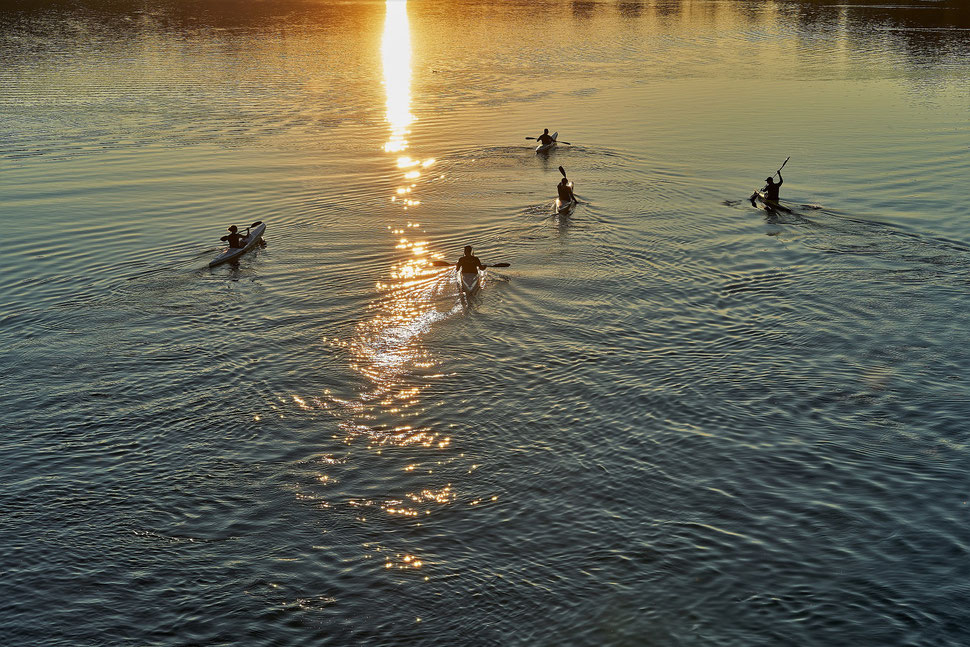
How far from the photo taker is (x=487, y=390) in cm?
2598

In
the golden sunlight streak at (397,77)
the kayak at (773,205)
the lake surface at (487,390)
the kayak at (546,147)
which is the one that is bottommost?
the lake surface at (487,390)

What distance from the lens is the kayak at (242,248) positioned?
35.9 m

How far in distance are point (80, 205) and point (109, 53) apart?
193ft

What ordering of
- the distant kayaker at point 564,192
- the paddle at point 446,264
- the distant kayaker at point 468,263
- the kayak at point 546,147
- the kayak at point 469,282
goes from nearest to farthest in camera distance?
1. the kayak at point 469,282
2. the distant kayaker at point 468,263
3. the paddle at point 446,264
4. the distant kayaker at point 564,192
5. the kayak at point 546,147

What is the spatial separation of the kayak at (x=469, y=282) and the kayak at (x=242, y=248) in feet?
31.9

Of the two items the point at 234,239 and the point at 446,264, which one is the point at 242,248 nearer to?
the point at 234,239

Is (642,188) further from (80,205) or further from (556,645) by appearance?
(556,645)

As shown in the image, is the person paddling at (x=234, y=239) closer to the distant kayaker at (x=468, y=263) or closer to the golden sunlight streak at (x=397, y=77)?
the distant kayaker at (x=468, y=263)

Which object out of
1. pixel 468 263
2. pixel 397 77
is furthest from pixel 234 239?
pixel 397 77

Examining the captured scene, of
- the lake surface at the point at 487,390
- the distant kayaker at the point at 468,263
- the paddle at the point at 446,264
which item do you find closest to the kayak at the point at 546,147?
the lake surface at the point at 487,390

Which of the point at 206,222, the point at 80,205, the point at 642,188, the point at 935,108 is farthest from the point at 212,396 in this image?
the point at 935,108

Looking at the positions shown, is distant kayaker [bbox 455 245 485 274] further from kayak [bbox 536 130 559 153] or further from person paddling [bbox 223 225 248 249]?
kayak [bbox 536 130 559 153]

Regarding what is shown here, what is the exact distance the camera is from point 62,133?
6006 centimetres

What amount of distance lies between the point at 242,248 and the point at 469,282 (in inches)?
410
